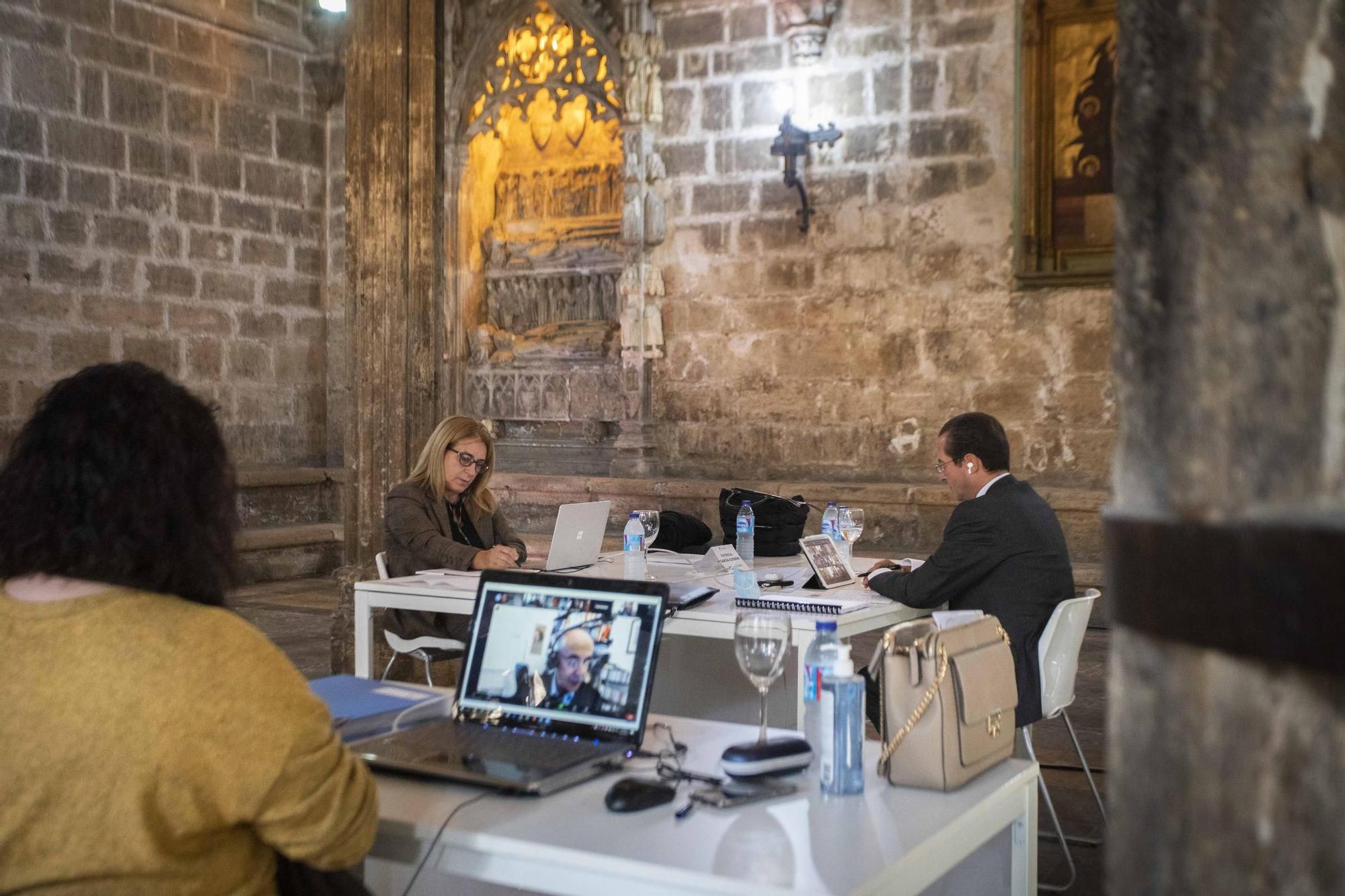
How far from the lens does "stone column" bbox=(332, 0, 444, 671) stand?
556 cm

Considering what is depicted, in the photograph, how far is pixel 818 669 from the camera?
2.15m

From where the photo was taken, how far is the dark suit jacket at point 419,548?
14.1 feet

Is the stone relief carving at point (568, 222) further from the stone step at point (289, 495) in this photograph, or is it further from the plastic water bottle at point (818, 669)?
the plastic water bottle at point (818, 669)

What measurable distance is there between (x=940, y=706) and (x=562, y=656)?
2.01 feet

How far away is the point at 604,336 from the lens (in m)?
8.91

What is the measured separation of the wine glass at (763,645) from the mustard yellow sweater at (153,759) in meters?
0.73

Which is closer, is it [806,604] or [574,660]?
[574,660]

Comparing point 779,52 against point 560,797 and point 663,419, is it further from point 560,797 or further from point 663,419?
point 560,797

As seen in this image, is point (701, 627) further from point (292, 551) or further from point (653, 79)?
point (292, 551)

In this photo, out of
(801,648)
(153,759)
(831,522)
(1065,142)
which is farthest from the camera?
(1065,142)

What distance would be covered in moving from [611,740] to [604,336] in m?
6.90

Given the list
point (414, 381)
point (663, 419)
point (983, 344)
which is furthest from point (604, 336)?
point (414, 381)

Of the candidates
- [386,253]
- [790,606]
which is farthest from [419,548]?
[386,253]

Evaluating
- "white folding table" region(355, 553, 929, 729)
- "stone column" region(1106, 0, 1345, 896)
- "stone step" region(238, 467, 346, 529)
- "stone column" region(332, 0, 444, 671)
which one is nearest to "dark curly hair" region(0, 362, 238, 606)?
"stone column" region(1106, 0, 1345, 896)
